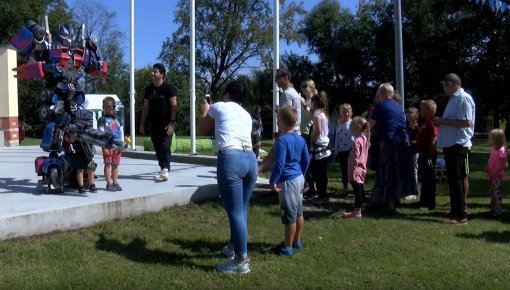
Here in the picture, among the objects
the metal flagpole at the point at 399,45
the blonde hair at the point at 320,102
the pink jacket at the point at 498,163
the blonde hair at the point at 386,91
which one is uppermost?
the metal flagpole at the point at 399,45

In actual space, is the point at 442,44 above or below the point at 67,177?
above

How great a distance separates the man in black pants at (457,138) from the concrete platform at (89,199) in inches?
114

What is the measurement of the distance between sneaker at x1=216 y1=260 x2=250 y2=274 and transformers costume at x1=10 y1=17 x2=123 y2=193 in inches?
103

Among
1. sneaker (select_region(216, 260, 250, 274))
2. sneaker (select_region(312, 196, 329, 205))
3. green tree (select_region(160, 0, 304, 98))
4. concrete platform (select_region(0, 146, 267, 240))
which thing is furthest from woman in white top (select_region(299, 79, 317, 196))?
green tree (select_region(160, 0, 304, 98))

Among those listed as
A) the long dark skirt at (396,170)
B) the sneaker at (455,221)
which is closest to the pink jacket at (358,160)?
the long dark skirt at (396,170)

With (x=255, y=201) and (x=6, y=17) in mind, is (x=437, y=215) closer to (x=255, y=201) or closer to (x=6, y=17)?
(x=255, y=201)

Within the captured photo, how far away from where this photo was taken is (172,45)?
42.5 m

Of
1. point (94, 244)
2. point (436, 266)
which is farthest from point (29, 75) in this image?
point (436, 266)

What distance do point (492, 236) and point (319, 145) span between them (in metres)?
2.37

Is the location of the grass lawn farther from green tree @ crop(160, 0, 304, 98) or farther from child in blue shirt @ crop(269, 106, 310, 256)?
green tree @ crop(160, 0, 304, 98)

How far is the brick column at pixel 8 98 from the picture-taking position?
21.4m

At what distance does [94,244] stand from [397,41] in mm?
6700

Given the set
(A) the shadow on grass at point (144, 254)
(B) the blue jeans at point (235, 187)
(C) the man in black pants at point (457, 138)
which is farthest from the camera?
(C) the man in black pants at point (457, 138)

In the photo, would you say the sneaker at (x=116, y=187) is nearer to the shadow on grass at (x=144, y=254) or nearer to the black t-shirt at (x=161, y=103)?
the black t-shirt at (x=161, y=103)
